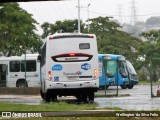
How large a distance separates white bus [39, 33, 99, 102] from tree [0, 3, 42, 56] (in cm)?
566

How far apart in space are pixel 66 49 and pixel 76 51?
42cm

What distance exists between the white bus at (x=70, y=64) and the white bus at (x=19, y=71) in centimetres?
1658

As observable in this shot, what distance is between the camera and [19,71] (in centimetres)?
3678

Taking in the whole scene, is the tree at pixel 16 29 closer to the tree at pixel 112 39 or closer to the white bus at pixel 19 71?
the white bus at pixel 19 71

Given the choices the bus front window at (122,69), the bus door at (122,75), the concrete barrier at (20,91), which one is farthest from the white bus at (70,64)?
the bus door at (122,75)

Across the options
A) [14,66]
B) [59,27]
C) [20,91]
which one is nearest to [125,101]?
[20,91]

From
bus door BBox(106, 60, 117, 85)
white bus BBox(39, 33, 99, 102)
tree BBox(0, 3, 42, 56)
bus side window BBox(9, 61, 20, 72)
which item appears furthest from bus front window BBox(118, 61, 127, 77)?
white bus BBox(39, 33, 99, 102)

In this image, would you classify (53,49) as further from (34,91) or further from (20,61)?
(20,61)

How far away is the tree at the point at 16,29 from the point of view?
2466cm

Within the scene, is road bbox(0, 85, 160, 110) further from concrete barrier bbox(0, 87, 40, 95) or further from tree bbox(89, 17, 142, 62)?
tree bbox(89, 17, 142, 62)

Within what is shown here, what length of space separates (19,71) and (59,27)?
525 cm

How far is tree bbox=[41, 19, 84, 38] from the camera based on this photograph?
119 feet

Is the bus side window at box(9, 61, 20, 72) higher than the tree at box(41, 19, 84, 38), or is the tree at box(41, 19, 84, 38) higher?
the tree at box(41, 19, 84, 38)

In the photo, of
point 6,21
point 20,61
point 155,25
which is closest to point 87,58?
point 6,21
